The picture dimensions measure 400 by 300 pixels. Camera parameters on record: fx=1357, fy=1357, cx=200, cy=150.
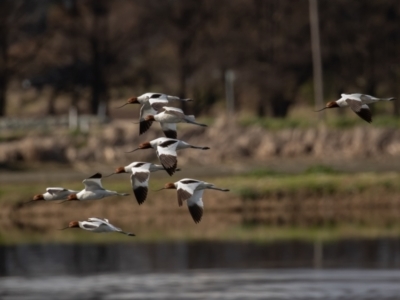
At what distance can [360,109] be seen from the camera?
11344 mm

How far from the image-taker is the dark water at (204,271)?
82.8 feet

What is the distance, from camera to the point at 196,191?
38.4ft

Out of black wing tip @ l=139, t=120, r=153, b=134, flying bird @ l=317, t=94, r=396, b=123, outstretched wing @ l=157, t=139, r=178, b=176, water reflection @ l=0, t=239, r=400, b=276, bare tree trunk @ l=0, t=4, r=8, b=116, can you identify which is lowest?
water reflection @ l=0, t=239, r=400, b=276

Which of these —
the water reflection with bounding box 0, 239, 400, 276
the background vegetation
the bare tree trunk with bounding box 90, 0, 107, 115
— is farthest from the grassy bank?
the bare tree trunk with bounding box 90, 0, 107, 115

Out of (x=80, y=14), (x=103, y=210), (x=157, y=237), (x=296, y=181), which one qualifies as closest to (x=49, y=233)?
(x=103, y=210)

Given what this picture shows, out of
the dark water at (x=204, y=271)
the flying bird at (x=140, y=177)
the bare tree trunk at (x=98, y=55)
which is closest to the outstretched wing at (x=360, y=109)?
the flying bird at (x=140, y=177)

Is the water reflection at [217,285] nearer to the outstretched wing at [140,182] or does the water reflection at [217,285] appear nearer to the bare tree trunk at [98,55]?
the outstretched wing at [140,182]

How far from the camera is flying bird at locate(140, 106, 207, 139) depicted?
1149 centimetres

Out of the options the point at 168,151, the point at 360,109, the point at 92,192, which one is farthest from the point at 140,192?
the point at 360,109

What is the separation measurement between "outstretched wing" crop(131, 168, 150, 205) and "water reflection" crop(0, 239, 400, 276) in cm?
1671

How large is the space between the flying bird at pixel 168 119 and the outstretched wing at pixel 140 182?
362 millimetres

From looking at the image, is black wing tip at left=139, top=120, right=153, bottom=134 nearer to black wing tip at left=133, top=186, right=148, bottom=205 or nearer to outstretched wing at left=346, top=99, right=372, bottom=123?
black wing tip at left=133, top=186, right=148, bottom=205

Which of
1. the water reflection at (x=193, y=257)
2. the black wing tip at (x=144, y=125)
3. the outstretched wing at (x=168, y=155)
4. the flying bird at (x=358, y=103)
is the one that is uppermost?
the flying bird at (x=358, y=103)

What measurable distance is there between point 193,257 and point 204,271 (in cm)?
197
